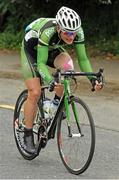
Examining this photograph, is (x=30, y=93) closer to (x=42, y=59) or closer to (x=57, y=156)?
(x=42, y=59)

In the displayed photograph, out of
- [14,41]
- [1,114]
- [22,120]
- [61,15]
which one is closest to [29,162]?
[22,120]

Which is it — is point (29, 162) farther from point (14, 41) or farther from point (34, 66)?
point (14, 41)

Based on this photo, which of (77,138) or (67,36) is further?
(77,138)

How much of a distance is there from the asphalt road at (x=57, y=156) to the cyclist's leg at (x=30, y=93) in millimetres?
239

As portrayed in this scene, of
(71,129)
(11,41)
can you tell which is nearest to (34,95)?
(71,129)

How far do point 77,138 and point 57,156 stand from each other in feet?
2.35

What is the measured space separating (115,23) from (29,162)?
8.89m

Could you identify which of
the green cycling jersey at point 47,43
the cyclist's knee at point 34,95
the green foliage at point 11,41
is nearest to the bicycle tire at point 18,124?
the cyclist's knee at point 34,95

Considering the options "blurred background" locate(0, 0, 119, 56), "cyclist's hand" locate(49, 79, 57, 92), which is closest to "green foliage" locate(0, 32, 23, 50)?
"blurred background" locate(0, 0, 119, 56)

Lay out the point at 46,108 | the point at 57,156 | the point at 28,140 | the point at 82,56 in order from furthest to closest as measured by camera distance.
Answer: the point at 57,156 < the point at 28,140 < the point at 46,108 < the point at 82,56

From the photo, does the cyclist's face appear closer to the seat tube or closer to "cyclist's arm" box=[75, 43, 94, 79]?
"cyclist's arm" box=[75, 43, 94, 79]

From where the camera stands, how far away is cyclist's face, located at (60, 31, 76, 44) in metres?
5.83

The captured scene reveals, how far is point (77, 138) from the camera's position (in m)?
6.00

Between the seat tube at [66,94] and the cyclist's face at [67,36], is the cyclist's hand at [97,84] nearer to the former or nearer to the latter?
the seat tube at [66,94]
